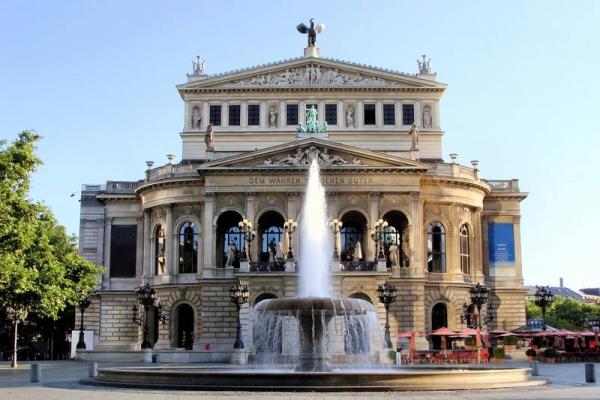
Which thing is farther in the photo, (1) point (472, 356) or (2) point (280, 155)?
(2) point (280, 155)

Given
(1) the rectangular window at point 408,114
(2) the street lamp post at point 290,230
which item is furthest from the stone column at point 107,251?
(1) the rectangular window at point 408,114

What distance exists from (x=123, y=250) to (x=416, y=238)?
2292cm

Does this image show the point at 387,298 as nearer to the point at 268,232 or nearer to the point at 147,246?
the point at 268,232

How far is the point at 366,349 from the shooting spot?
48.1 metres

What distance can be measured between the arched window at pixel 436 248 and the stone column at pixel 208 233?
15109 mm

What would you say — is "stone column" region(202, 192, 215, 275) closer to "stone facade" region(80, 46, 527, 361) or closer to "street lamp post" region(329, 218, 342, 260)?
"stone facade" region(80, 46, 527, 361)

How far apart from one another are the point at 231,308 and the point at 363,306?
101 ft

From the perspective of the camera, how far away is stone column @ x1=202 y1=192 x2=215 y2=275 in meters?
60.1

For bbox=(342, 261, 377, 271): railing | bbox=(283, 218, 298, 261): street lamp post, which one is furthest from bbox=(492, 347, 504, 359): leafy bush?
bbox=(283, 218, 298, 261): street lamp post

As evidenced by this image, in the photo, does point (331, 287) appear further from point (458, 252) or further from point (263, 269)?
point (458, 252)

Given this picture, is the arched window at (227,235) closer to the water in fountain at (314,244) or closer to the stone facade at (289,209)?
the stone facade at (289,209)

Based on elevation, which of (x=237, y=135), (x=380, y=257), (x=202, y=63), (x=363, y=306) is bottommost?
(x=363, y=306)

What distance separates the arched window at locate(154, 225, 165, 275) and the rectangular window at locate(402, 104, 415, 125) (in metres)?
20.3

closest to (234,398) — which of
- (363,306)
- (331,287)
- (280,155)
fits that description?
(363,306)
